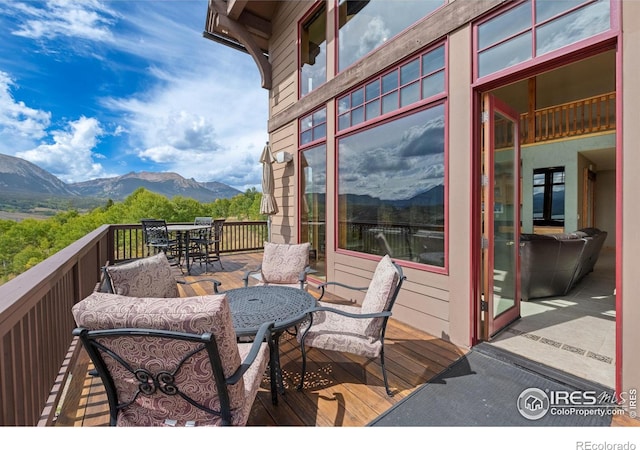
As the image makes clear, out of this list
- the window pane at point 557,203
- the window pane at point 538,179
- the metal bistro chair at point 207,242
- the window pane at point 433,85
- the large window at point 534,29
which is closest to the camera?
the large window at point 534,29

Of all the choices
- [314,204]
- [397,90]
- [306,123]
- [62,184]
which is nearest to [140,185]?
[62,184]

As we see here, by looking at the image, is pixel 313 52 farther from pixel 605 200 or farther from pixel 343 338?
pixel 605 200

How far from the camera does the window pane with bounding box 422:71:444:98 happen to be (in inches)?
117

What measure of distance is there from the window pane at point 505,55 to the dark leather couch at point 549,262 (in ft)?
8.09

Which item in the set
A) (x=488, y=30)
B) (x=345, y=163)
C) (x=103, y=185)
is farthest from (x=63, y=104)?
(x=488, y=30)

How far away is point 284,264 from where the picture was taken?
3574 mm

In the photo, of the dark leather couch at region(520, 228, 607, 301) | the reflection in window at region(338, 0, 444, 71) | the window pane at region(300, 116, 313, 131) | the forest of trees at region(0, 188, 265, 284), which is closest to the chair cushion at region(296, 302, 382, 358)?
the dark leather couch at region(520, 228, 607, 301)

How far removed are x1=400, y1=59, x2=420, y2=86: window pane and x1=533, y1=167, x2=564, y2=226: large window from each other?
7.54 meters

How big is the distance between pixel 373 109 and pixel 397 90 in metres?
0.42

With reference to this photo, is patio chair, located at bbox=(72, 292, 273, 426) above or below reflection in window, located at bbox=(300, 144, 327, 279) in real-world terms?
below

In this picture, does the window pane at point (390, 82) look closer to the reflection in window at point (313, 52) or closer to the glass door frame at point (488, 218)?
the glass door frame at point (488, 218)

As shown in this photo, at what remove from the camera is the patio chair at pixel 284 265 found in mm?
3545

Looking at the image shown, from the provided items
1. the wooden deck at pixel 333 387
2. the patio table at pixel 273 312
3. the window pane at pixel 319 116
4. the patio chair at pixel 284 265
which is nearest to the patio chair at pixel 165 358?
the patio table at pixel 273 312

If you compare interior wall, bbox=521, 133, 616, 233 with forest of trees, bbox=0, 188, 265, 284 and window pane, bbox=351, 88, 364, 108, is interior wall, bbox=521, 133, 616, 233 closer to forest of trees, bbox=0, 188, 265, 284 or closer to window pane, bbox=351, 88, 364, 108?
window pane, bbox=351, 88, 364, 108
